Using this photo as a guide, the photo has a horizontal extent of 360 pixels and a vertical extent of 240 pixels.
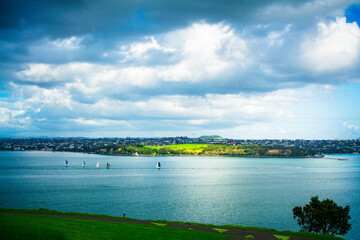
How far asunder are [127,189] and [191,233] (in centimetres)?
6949

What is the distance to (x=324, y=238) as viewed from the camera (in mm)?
34562

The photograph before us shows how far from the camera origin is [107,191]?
92.6 meters

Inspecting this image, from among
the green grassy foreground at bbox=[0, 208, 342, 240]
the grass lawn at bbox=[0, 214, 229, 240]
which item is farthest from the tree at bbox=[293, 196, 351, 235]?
the grass lawn at bbox=[0, 214, 229, 240]

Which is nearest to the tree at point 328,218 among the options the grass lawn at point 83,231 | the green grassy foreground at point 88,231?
the green grassy foreground at point 88,231

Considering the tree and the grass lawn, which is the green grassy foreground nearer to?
the grass lawn

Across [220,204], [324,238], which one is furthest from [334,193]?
[324,238]

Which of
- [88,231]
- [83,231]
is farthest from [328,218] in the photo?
[83,231]

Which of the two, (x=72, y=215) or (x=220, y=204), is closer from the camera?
(x=72, y=215)

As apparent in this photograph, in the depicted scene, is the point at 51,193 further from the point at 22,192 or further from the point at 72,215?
the point at 72,215

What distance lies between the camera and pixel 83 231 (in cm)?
2808

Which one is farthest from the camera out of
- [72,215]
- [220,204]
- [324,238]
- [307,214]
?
[220,204]

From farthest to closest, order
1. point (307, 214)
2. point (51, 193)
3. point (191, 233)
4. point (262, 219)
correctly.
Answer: point (51, 193), point (262, 219), point (307, 214), point (191, 233)

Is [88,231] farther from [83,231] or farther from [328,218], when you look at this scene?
[328,218]

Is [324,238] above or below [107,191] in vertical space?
above
